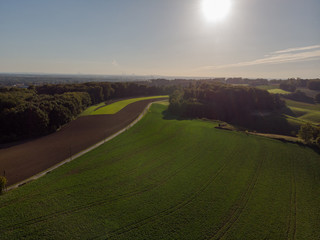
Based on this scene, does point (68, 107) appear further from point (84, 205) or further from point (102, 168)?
point (84, 205)

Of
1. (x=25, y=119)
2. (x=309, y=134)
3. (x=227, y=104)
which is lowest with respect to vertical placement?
(x=25, y=119)

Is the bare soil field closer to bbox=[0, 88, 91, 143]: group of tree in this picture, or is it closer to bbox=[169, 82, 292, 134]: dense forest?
bbox=[0, 88, 91, 143]: group of tree

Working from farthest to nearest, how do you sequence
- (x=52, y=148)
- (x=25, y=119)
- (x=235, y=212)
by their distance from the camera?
(x=25, y=119)
(x=52, y=148)
(x=235, y=212)

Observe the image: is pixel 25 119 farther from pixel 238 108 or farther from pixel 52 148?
pixel 238 108

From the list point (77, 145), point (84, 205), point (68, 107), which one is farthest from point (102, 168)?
point (68, 107)

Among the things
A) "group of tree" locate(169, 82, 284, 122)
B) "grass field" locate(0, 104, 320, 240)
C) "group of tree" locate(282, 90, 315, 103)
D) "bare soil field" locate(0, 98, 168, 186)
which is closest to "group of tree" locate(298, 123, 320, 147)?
"grass field" locate(0, 104, 320, 240)

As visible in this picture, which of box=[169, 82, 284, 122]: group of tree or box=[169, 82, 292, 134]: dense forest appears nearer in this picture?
box=[169, 82, 292, 134]: dense forest

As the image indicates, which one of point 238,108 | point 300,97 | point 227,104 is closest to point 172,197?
point 227,104
